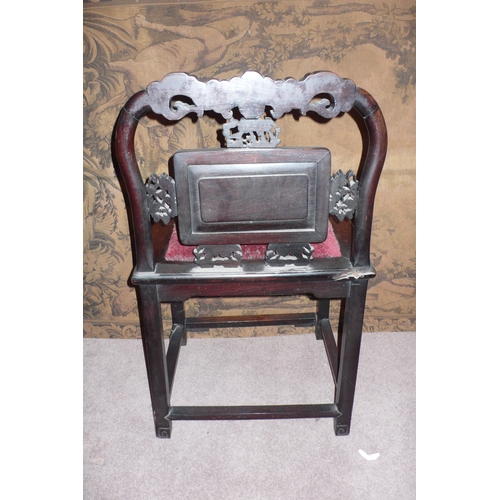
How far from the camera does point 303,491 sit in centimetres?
111

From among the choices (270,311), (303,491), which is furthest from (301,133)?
(303,491)

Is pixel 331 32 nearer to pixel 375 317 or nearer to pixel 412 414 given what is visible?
pixel 375 317

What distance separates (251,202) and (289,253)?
171 mm

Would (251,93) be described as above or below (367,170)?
above

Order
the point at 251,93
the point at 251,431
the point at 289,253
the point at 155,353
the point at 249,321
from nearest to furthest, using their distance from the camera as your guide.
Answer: the point at 251,93 → the point at 289,253 → the point at 155,353 → the point at 251,431 → the point at 249,321

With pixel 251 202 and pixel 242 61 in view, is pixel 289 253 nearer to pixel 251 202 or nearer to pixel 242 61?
pixel 251 202

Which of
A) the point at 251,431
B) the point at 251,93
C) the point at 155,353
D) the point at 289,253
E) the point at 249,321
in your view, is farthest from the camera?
the point at 249,321

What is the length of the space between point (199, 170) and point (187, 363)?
0.91 meters

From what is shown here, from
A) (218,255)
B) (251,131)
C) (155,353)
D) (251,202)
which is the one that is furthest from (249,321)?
(251,131)

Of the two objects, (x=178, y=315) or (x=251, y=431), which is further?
(x=178, y=315)

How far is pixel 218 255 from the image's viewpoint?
104 centimetres

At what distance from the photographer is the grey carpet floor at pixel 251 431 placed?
113 cm

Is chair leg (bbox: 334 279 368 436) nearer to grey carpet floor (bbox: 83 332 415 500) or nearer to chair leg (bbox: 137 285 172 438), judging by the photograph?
grey carpet floor (bbox: 83 332 415 500)

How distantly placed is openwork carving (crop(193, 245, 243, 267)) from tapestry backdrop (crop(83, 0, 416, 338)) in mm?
561
